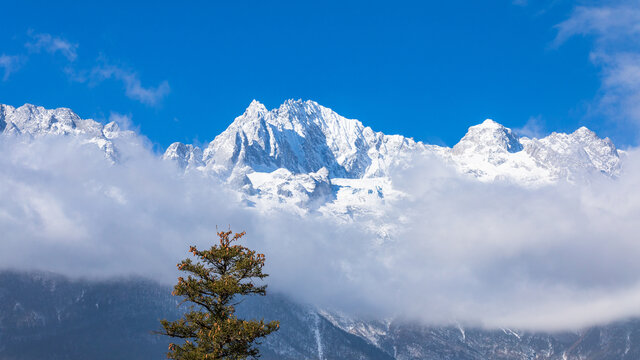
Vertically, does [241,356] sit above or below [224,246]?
below

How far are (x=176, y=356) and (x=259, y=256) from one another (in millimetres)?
8877

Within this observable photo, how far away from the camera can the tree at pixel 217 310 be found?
148ft

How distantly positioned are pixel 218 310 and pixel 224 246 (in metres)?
4.60

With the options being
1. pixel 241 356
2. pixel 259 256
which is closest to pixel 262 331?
pixel 241 356

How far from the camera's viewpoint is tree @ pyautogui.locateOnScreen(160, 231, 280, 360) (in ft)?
148

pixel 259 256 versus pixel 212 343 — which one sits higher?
pixel 259 256

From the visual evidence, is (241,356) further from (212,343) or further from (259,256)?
(259,256)

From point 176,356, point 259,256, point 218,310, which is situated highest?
point 259,256

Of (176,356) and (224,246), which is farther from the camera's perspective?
(224,246)

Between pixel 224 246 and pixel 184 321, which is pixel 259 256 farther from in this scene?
pixel 184 321

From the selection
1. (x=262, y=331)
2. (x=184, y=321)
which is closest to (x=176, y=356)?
(x=184, y=321)

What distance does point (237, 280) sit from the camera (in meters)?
46.8

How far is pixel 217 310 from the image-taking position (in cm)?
4734

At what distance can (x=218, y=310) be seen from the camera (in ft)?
155
